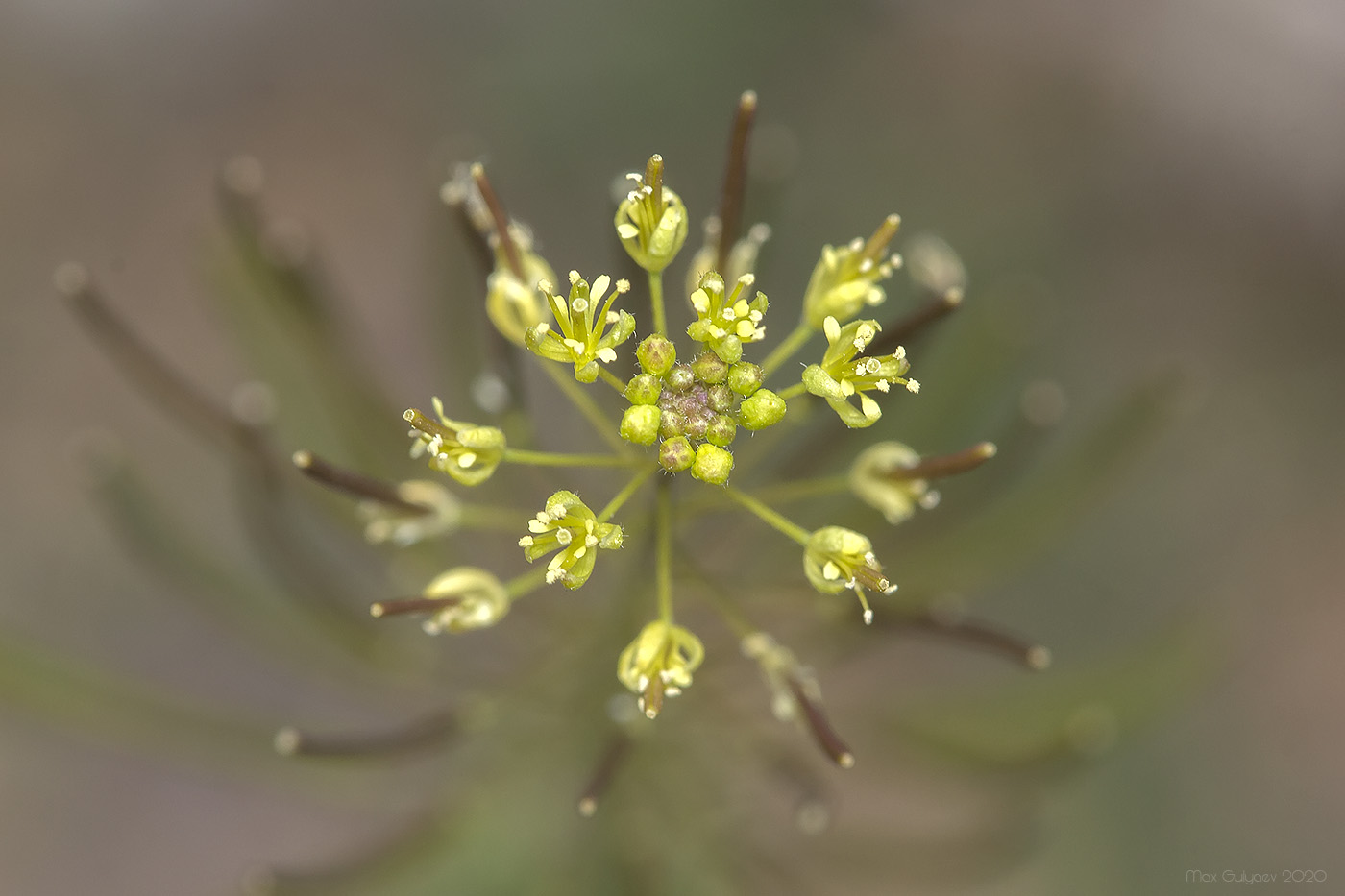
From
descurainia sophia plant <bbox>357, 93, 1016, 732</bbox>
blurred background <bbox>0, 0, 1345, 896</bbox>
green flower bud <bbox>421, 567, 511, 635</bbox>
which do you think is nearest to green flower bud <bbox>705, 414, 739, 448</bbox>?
descurainia sophia plant <bbox>357, 93, 1016, 732</bbox>

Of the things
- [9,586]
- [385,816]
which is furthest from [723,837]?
[9,586]

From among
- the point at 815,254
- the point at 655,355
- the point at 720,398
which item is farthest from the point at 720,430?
the point at 815,254

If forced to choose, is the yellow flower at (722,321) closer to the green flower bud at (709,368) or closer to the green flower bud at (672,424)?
the green flower bud at (709,368)

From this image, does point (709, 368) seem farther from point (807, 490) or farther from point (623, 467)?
point (807, 490)

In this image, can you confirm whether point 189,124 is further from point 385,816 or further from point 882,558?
point 882,558

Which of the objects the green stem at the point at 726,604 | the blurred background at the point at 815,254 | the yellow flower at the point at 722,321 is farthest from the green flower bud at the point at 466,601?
the blurred background at the point at 815,254

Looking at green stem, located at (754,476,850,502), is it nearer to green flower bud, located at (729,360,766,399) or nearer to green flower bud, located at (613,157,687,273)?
green flower bud, located at (729,360,766,399)
